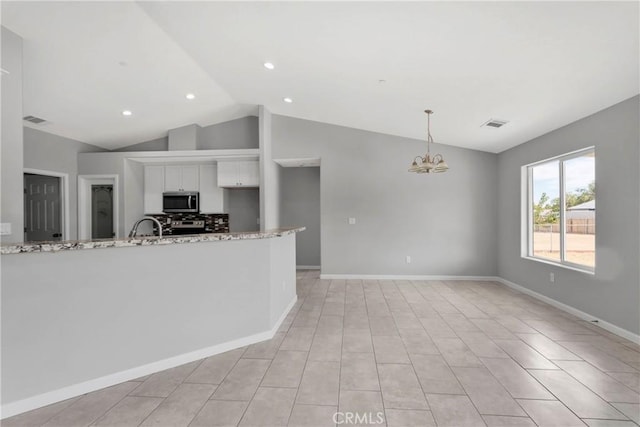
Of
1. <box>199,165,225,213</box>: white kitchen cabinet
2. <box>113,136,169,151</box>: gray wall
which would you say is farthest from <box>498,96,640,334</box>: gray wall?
<box>113,136,169,151</box>: gray wall

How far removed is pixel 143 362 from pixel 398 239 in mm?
4496

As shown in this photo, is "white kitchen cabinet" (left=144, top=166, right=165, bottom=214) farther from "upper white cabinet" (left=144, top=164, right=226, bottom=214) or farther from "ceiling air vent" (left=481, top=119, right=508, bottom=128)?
"ceiling air vent" (left=481, top=119, right=508, bottom=128)

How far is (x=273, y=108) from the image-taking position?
5.53m

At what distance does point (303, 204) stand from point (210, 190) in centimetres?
203

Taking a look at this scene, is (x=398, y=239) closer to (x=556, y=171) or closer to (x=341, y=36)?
(x=556, y=171)

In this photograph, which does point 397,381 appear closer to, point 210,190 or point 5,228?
point 5,228

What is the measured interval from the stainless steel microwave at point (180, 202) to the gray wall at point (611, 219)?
5.91 m

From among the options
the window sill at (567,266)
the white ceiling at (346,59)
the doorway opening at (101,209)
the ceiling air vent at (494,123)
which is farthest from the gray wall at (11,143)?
the window sill at (567,266)

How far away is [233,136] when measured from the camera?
6.05m

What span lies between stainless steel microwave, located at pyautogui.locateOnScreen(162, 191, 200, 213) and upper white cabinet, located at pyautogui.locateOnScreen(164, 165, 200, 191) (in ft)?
0.35

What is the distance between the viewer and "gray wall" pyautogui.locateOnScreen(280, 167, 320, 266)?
702 centimetres

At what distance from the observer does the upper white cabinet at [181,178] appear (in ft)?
20.0

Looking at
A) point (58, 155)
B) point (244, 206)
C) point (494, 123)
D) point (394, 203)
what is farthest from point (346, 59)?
point (58, 155)

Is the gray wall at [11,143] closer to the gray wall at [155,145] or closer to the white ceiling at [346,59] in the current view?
the white ceiling at [346,59]
